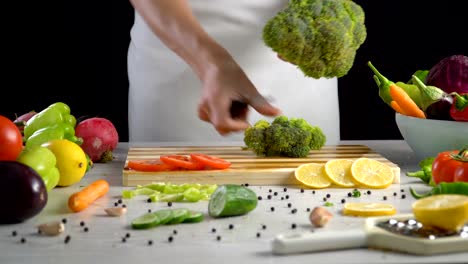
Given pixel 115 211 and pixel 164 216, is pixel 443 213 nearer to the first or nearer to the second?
pixel 164 216

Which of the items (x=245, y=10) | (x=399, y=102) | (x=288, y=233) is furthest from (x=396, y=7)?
(x=288, y=233)

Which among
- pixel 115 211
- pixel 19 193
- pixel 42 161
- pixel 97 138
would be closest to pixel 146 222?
pixel 115 211

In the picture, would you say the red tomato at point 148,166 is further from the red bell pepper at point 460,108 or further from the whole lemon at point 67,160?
the red bell pepper at point 460,108

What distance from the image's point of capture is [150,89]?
3.72 metres

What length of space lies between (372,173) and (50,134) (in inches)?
37.0

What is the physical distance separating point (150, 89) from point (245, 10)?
48 centimetres

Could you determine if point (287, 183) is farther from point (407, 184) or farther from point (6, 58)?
point (6, 58)

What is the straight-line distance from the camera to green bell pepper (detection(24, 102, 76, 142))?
290 centimetres

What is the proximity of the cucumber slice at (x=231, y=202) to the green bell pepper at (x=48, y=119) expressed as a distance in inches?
32.0

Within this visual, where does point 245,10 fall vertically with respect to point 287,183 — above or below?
above

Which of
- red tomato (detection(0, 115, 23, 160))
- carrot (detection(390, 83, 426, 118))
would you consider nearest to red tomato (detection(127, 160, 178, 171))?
red tomato (detection(0, 115, 23, 160))

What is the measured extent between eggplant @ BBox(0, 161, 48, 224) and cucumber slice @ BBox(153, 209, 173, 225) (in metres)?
0.27

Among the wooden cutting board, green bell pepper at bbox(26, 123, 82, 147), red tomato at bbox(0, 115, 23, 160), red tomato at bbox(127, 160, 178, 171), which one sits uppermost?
red tomato at bbox(0, 115, 23, 160)

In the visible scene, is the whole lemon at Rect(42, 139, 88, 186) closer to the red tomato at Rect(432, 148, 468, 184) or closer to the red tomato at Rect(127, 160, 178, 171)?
the red tomato at Rect(127, 160, 178, 171)
